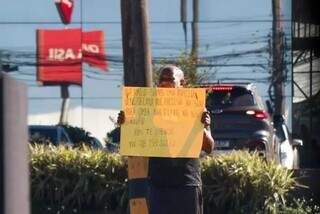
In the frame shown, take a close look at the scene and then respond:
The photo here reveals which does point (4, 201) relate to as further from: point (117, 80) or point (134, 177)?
point (117, 80)

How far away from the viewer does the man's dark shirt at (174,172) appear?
6.69 meters

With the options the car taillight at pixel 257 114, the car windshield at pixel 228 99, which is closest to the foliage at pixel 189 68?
the car windshield at pixel 228 99

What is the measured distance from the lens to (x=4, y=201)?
3.49m

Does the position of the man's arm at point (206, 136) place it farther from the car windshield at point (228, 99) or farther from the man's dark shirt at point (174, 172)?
the car windshield at point (228, 99)

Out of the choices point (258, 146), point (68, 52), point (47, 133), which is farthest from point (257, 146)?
point (68, 52)

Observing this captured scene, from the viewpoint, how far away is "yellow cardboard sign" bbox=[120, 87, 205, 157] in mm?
6875

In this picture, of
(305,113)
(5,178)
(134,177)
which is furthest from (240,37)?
(5,178)

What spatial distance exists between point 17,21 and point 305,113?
780 cm

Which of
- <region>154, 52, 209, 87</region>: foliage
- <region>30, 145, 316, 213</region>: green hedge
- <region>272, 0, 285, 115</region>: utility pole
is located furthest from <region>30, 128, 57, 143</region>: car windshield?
<region>272, 0, 285, 115</region>: utility pole

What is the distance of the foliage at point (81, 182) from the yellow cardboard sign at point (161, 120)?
350cm

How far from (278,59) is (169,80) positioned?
1693 cm

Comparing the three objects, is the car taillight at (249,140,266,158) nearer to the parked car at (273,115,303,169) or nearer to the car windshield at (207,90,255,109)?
the car windshield at (207,90,255,109)

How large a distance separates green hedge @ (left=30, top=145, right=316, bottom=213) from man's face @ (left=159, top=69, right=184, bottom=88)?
3544 mm

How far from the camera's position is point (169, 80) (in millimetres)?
6801
